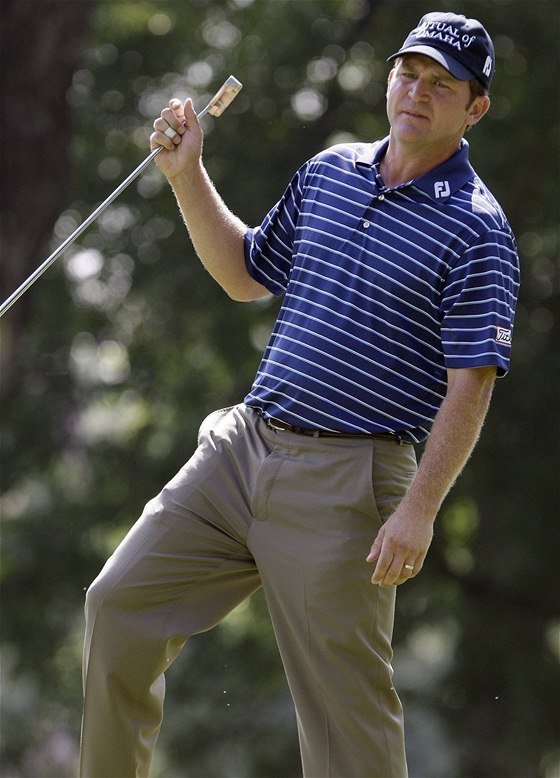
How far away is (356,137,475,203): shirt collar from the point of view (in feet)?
9.27

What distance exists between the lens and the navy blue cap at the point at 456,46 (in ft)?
9.43

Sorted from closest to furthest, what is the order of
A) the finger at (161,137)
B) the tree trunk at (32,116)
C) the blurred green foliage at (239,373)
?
1. the finger at (161,137)
2. the tree trunk at (32,116)
3. the blurred green foliage at (239,373)

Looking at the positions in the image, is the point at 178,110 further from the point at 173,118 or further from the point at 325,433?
the point at 325,433

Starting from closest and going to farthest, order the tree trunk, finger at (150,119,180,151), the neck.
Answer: the neck
finger at (150,119,180,151)
the tree trunk

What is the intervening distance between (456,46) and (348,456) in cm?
91

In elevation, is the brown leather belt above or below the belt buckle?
below

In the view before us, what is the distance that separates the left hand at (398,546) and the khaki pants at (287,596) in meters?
0.09

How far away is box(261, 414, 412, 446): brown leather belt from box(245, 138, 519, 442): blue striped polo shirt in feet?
0.04

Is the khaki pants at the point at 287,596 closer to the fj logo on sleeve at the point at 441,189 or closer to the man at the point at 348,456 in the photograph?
the man at the point at 348,456

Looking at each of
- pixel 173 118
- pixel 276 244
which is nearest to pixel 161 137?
pixel 173 118

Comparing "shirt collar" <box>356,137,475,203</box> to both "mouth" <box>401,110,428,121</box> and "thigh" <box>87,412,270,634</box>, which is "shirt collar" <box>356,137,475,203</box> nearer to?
"mouth" <box>401,110,428,121</box>

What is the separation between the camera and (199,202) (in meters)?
3.10

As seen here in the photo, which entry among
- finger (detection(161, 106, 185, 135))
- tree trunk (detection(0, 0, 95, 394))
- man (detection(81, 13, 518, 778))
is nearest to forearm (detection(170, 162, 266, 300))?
finger (detection(161, 106, 185, 135))

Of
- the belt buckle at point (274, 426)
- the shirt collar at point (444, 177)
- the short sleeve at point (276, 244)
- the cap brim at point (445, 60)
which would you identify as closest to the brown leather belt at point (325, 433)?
the belt buckle at point (274, 426)
